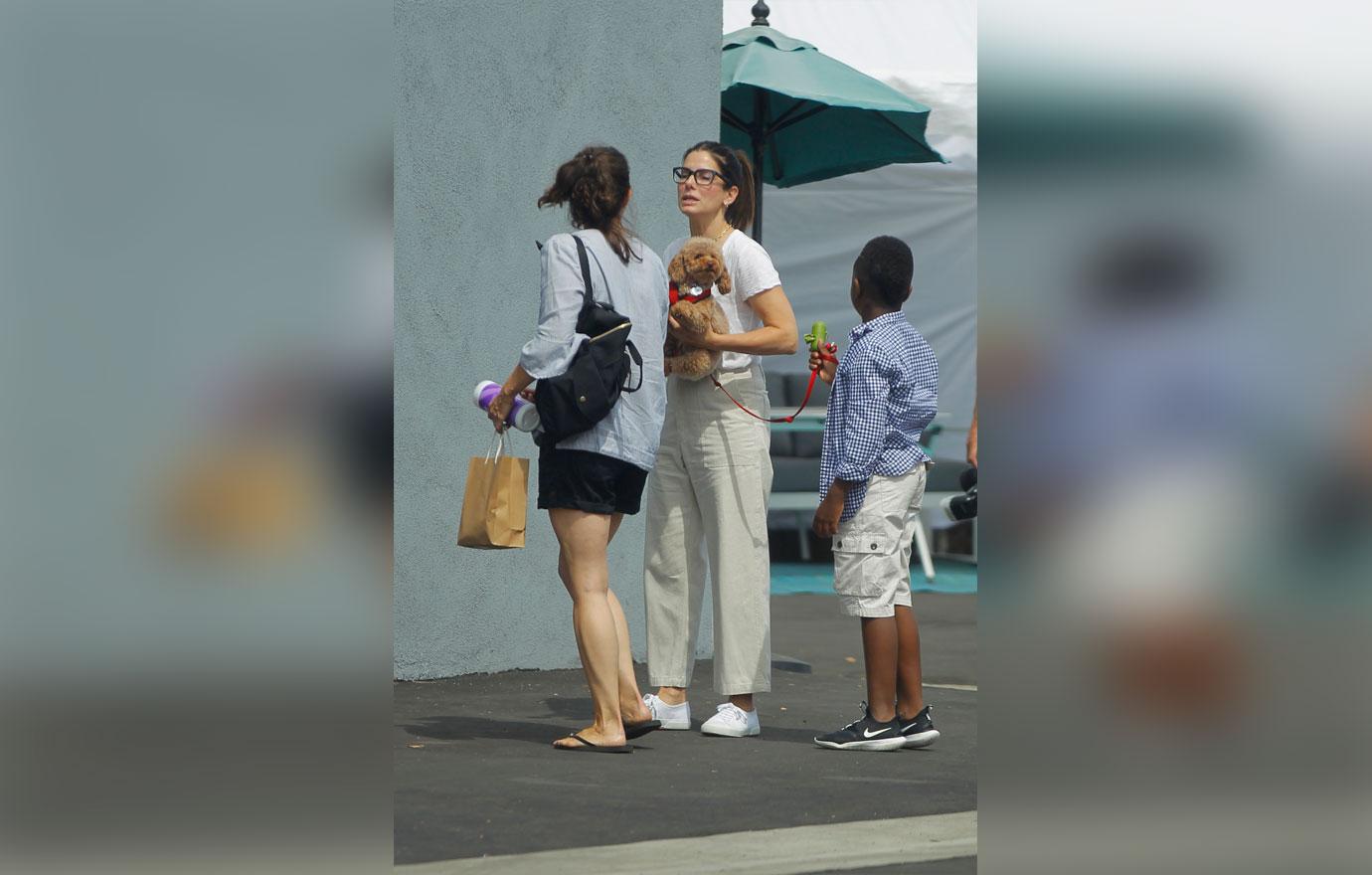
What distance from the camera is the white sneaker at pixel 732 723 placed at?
6.31 metres

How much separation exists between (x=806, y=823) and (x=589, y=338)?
64.8 inches

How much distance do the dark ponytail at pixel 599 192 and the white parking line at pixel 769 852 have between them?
2.05 metres

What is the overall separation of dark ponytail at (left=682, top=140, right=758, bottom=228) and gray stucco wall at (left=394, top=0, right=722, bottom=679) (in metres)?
1.41

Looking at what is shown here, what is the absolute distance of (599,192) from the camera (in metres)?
5.88

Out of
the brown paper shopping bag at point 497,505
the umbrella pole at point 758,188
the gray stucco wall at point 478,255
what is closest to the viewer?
the brown paper shopping bag at point 497,505

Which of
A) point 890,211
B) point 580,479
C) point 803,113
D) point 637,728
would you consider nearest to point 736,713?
point 637,728

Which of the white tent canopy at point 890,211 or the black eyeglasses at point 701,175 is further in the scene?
→ the white tent canopy at point 890,211

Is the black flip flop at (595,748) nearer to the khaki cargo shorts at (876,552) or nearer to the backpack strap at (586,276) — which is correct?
the khaki cargo shorts at (876,552)

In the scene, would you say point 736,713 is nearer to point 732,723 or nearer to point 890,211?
point 732,723

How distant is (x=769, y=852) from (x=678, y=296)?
229 centimetres
